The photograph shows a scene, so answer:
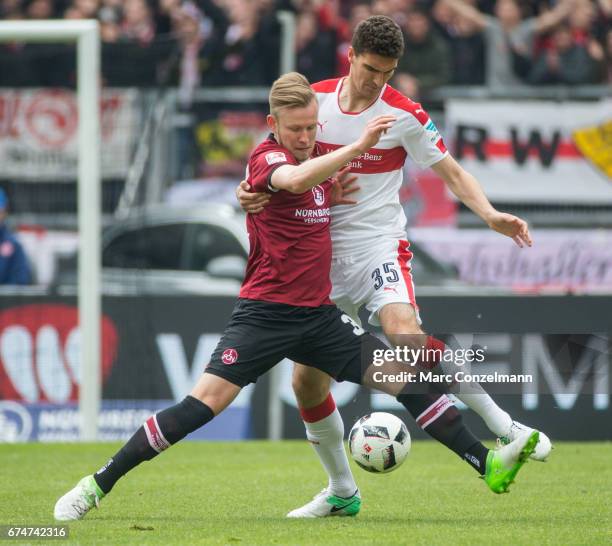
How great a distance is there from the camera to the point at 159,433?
620cm

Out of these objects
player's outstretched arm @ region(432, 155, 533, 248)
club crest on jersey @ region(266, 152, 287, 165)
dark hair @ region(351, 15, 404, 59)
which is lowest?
player's outstretched arm @ region(432, 155, 533, 248)

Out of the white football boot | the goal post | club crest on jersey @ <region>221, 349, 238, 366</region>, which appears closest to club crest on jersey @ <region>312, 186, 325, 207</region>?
club crest on jersey @ <region>221, 349, 238, 366</region>

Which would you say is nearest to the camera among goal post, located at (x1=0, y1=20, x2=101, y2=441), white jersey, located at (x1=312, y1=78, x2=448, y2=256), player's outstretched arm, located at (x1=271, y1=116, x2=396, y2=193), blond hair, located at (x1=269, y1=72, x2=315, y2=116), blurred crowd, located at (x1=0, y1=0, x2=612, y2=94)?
player's outstretched arm, located at (x1=271, y1=116, x2=396, y2=193)

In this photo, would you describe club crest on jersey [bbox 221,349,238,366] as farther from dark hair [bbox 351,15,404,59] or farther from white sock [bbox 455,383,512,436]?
dark hair [bbox 351,15,404,59]

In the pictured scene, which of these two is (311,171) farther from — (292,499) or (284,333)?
(292,499)

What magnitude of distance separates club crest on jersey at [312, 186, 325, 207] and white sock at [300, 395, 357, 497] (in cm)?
105

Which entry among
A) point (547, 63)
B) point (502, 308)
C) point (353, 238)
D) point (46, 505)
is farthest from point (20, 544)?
point (547, 63)

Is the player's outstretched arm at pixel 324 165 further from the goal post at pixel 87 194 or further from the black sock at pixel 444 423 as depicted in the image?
the goal post at pixel 87 194

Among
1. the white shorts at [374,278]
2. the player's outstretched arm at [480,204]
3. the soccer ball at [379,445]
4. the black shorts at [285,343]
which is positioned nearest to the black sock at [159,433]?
the black shorts at [285,343]

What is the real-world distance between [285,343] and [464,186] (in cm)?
134

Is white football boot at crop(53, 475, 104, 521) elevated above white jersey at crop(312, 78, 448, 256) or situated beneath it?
situated beneath

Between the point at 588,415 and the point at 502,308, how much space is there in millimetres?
1258

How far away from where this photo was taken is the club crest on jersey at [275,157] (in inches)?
245

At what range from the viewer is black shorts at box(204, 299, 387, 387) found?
6262 mm
